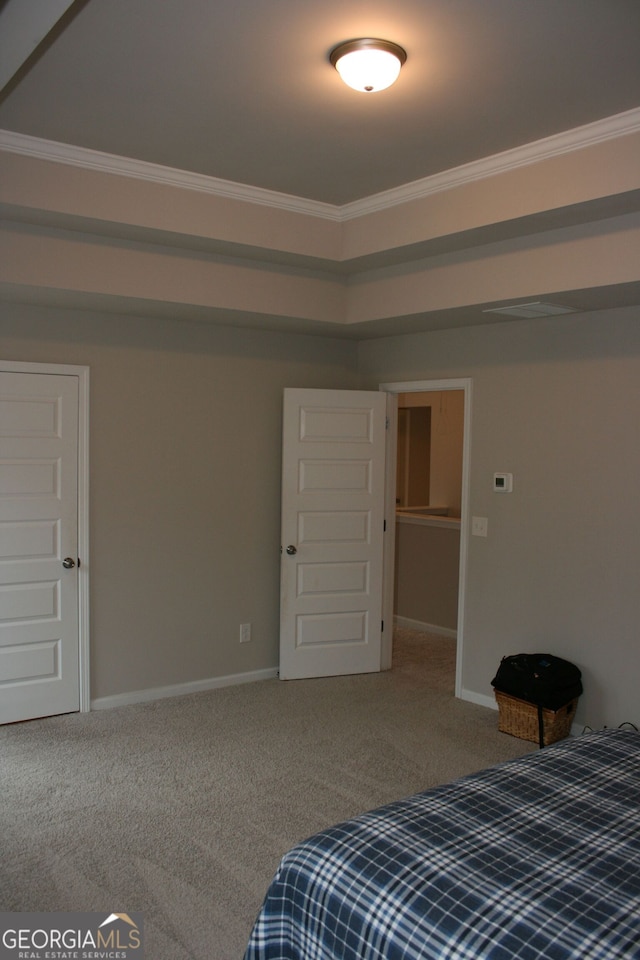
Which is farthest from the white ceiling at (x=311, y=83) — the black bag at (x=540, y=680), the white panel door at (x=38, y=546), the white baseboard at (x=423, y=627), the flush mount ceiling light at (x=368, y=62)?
the white baseboard at (x=423, y=627)

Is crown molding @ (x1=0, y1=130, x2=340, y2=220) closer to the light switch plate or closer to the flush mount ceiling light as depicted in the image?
the flush mount ceiling light

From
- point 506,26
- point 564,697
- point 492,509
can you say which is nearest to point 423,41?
point 506,26

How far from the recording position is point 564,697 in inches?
164

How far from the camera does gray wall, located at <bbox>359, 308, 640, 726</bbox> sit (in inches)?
162

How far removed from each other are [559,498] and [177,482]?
7.77ft

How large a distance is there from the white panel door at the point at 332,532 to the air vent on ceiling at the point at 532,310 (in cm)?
134

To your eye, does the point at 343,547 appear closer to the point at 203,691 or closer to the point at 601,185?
the point at 203,691

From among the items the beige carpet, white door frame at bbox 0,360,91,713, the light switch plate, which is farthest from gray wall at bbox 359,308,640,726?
white door frame at bbox 0,360,91,713

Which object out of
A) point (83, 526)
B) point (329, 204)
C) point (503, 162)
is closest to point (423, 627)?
point (83, 526)

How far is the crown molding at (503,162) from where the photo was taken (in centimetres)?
312

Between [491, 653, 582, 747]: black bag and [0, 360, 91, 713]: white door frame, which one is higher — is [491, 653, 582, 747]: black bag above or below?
below

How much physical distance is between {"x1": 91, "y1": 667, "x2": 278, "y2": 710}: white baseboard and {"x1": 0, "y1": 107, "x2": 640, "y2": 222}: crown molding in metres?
3.03

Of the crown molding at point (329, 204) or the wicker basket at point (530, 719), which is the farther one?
the wicker basket at point (530, 719)

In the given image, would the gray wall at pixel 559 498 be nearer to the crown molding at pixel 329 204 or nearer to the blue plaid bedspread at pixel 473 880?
the crown molding at pixel 329 204
